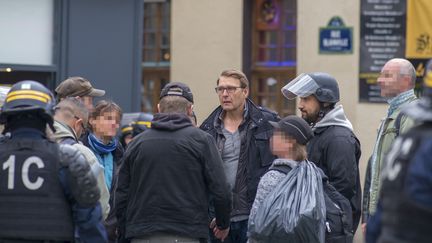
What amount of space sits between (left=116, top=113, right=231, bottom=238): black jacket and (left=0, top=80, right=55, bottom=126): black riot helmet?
994 mm

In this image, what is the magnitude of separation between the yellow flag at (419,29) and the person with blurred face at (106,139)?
6.91 m

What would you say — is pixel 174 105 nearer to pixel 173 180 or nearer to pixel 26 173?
pixel 173 180

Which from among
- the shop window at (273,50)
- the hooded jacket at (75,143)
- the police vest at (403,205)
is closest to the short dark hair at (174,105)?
the hooded jacket at (75,143)

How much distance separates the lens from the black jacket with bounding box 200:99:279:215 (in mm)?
8188

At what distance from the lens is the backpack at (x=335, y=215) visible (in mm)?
7441

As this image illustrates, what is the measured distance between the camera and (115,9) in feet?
36.5

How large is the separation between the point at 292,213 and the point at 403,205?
246cm

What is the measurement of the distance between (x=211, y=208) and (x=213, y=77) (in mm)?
8847

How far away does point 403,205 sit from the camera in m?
4.69

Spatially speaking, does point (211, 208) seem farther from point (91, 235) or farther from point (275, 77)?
point (275, 77)

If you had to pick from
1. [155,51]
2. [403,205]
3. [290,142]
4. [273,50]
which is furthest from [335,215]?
[155,51]

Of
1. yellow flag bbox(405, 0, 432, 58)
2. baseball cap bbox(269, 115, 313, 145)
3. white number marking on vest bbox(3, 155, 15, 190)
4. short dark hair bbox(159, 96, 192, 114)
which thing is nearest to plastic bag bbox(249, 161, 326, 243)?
baseball cap bbox(269, 115, 313, 145)

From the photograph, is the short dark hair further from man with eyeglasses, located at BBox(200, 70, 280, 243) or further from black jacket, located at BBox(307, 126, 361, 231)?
black jacket, located at BBox(307, 126, 361, 231)

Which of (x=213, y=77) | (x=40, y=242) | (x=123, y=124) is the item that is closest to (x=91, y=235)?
(x=40, y=242)
